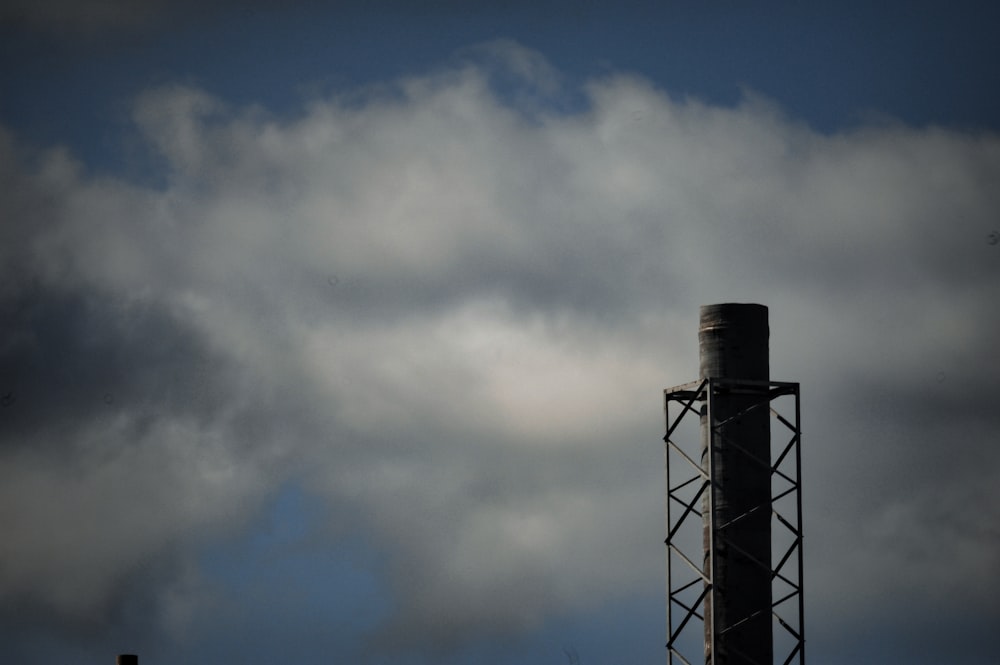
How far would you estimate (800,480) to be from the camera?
109 ft

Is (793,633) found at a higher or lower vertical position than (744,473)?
lower

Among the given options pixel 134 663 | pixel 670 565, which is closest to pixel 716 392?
pixel 670 565

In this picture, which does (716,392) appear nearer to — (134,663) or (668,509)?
(668,509)

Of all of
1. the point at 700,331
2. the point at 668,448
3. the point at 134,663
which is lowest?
the point at 134,663

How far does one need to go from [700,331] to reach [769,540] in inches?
165

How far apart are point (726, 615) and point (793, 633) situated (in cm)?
131

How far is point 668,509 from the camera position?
34.2 meters

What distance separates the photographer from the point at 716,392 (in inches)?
1310

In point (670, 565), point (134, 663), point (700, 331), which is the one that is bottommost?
point (134, 663)

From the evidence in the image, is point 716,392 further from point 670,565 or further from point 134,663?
point 134,663

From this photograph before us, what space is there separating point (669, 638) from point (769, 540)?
2.69 metres

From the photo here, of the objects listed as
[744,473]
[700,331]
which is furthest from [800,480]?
[700,331]

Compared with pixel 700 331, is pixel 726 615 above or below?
below

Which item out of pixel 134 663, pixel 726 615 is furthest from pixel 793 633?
pixel 134 663
